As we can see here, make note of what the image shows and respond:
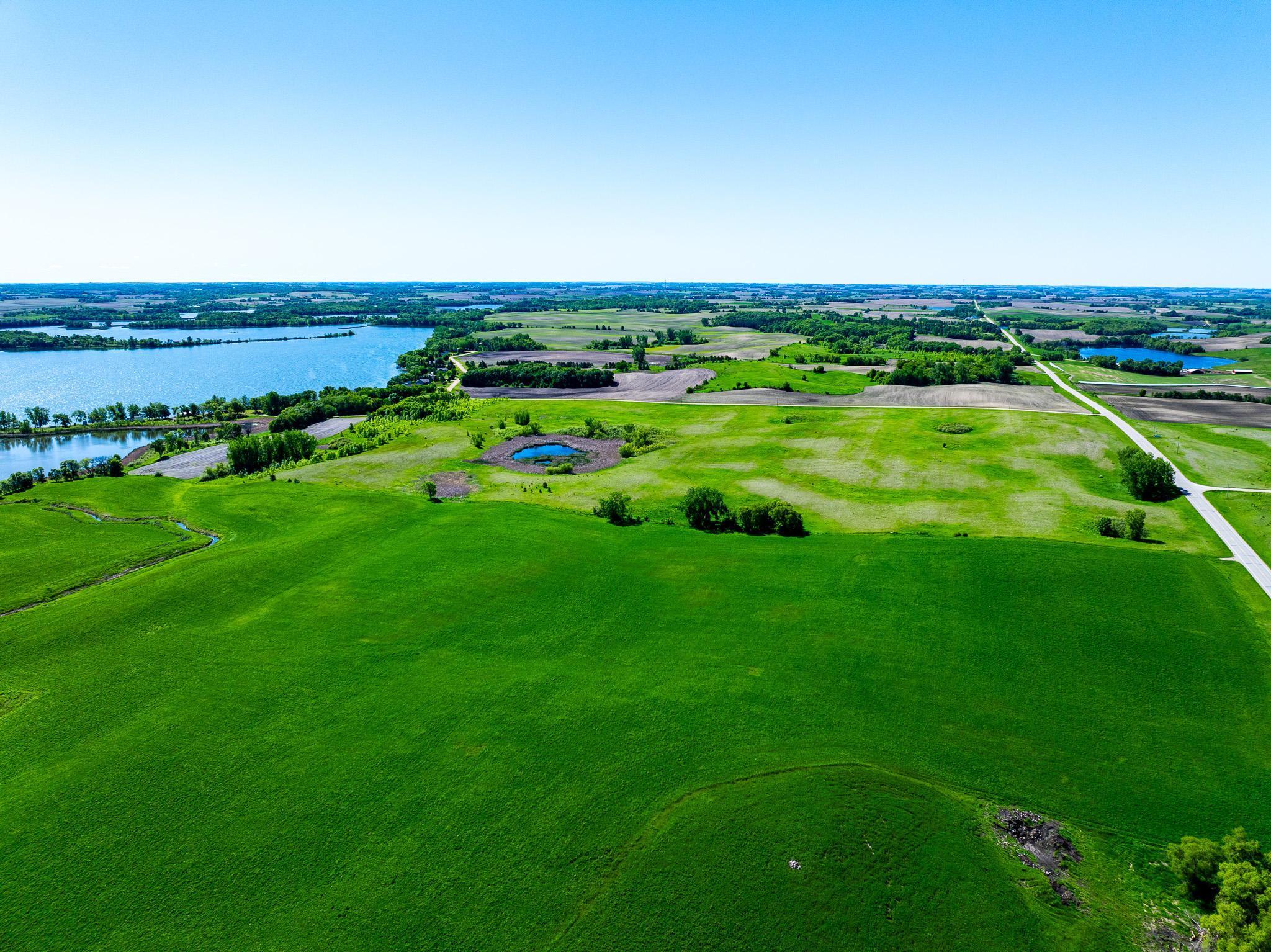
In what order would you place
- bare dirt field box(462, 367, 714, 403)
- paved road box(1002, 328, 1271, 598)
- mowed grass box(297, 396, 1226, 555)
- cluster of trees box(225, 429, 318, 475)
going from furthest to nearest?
bare dirt field box(462, 367, 714, 403) < cluster of trees box(225, 429, 318, 475) < mowed grass box(297, 396, 1226, 555) < paved road box(1002, 328, 1271, 598)

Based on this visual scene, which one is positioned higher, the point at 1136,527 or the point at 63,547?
the point at 1136,527

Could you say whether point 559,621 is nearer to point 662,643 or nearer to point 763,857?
point 662,643

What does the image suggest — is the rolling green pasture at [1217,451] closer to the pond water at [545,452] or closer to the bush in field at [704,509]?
Result: the bush in field at [704,509]

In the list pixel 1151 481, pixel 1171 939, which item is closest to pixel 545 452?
pixel 1151 481

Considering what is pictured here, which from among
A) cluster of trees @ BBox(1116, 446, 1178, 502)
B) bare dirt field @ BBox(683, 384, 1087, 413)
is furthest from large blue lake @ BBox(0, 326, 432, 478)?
cluster of trees @ BBox(1116, 446, 1178, 502)

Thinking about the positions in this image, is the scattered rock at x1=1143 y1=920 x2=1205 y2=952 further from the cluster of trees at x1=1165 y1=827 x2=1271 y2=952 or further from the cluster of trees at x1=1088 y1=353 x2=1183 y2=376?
the cluster of trees at x1=1088 y1=353 x2=1183 y2=376

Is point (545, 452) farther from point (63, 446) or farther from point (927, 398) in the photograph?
point (63, 446)

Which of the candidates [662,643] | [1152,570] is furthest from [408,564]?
[1152,570]
